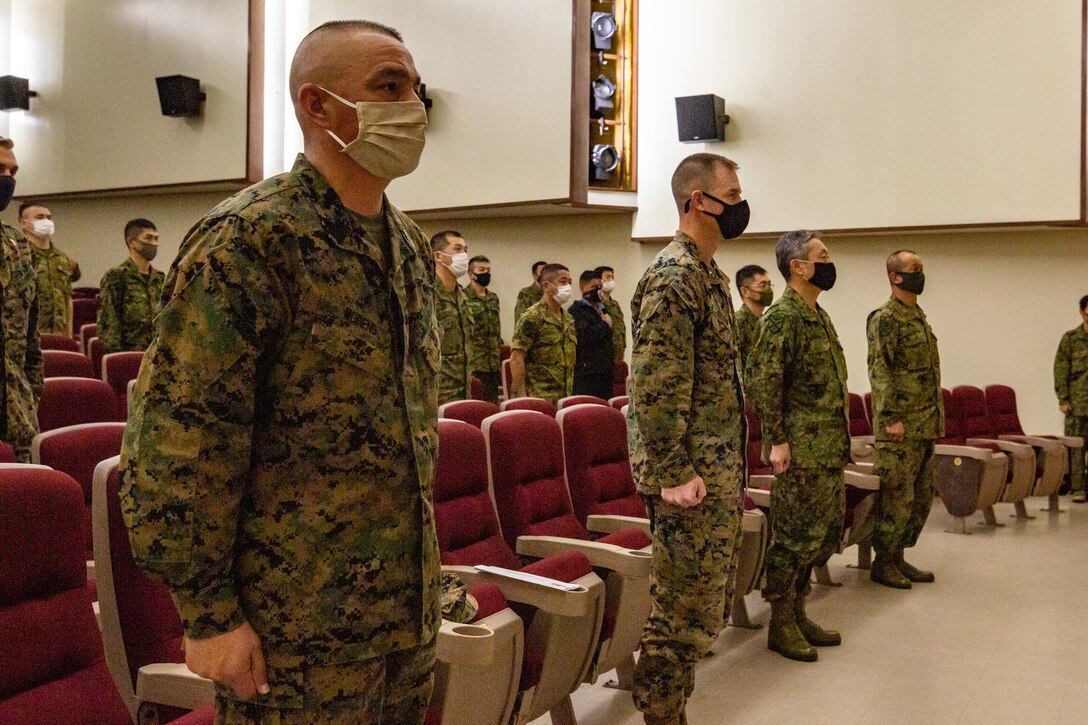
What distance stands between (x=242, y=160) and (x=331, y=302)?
1012cm

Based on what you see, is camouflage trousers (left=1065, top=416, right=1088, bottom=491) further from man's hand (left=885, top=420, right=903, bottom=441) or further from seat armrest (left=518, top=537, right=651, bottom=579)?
seat armrest (left=518, top=537, right=651, bottom=579)

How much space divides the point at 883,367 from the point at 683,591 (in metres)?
2.95

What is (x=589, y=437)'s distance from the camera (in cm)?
362

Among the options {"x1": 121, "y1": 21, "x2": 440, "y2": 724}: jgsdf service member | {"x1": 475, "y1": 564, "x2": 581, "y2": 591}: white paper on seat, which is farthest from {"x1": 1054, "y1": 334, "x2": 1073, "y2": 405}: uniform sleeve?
{"x1": 121, "y1": 21, "x2": 440, "y2": 724}: jgsdf service member

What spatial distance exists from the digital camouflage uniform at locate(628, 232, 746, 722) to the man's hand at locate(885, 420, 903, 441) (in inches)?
103

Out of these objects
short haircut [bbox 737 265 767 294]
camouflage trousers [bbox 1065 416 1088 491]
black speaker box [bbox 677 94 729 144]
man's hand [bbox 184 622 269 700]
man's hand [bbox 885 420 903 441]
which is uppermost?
black speaker box [bbox 677 94 729 144]

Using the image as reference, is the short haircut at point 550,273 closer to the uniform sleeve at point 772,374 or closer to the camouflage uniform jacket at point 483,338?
the camouflage uniform jacket at point 483,338

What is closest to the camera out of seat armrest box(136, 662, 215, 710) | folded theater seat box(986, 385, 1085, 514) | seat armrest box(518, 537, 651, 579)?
seat armrest box(136, 662, 215, 710)

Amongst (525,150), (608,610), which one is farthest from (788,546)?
(525,150)

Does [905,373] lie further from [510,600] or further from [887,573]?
[510,600]

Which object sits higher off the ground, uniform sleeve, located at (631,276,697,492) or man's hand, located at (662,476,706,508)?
uniform sleeve, located at (631,276,697,492)

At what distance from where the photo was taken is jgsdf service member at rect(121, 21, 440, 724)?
50.4 inches

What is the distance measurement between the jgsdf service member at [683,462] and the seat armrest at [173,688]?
1.27 meters

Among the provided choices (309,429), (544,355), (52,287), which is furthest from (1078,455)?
(52,287)
